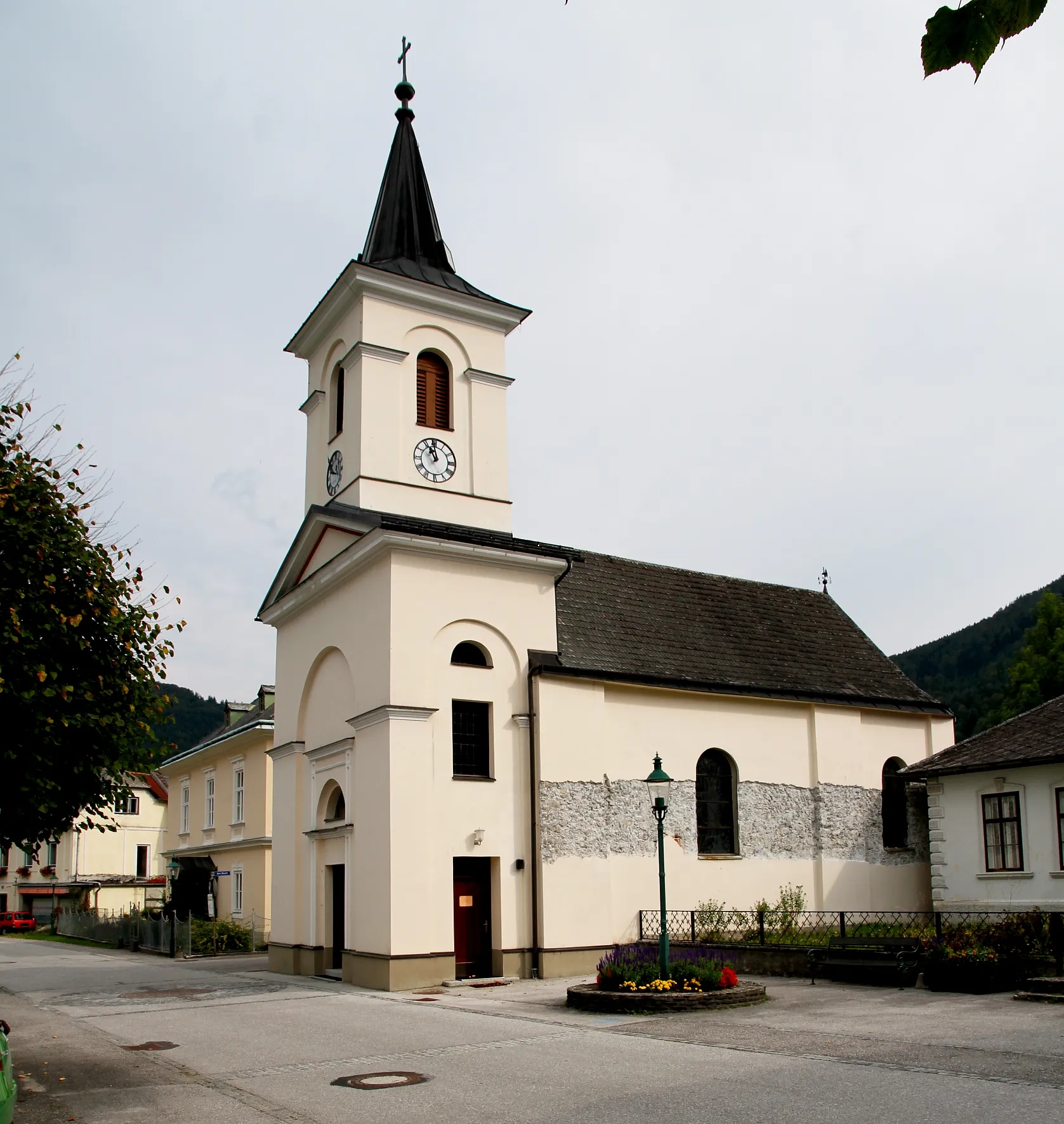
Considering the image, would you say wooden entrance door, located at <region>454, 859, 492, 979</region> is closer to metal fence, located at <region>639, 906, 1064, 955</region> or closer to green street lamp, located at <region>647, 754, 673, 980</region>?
metal fence, located at <region>639, 906, 1064, 955</region>

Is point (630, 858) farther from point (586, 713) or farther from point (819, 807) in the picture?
point (819, 807)

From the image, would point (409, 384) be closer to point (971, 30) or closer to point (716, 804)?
point (716, 804)

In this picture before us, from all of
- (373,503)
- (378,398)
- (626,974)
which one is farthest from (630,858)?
(378,398)

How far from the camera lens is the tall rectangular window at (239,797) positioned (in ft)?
122

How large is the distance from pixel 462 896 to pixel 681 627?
9359 mm

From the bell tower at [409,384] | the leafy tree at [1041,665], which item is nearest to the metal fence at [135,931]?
the bell tower at [409,384]

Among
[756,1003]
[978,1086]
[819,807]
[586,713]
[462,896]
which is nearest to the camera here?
[978,1086]

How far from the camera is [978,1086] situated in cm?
956

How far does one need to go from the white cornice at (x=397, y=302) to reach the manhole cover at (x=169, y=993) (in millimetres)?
14589

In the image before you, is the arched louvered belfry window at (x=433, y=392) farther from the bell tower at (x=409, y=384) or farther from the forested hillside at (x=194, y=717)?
the forested hillside at (x=194, y=717)

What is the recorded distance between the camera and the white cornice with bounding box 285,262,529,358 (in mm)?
24578

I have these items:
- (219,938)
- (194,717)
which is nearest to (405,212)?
(219,938)

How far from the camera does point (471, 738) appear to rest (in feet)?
72.4

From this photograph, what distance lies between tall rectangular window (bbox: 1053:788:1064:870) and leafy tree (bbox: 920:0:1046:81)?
22374 millimetres
